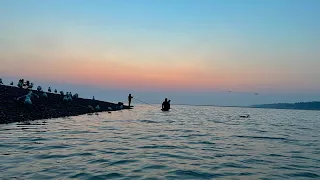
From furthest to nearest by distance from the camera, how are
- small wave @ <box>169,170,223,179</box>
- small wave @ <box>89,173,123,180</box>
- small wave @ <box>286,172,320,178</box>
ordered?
small wave @ <box>286,172,320,178</box>, small wave @ <box>169,170,223,179</box>, small wave @ <box>89,173,123,180</box>

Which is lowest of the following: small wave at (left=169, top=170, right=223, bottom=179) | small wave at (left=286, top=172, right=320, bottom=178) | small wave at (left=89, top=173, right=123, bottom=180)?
small wave at (left=286, top=172, right=320, bottom=178)

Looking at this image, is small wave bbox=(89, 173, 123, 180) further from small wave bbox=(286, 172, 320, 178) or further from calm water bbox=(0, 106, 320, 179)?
small wave bbox=(286, 172, 320, 178)

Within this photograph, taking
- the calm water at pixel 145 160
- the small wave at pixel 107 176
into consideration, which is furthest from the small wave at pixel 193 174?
the small wave at pixel 107 176

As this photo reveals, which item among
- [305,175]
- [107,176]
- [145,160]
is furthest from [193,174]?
[305,175]

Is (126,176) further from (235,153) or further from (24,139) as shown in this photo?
(24,139)

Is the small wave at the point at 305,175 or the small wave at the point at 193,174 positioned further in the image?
the small wave at the point at 305,175

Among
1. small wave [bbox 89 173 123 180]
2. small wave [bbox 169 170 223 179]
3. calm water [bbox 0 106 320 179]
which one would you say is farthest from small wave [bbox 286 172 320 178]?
small wave [bbox 89 173 123 180]

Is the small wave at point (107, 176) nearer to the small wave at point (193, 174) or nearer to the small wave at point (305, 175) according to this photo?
the small wave at point (193, 174)

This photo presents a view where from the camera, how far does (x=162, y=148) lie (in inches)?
728

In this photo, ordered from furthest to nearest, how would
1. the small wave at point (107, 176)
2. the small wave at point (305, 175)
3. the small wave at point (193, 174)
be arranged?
the small wave at point (305, 175) → the small wave at point (193, 174) → the small wave at point (107, 176)

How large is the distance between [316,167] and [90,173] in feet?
36.0

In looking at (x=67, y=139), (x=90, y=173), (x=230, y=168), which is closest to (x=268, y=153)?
(x=230, y=168)

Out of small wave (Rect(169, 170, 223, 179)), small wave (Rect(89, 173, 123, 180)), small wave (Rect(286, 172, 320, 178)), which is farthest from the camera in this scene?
small wave (Rect(286, 172, 320, 178))

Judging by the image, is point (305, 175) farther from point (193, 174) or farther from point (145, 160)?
point (145, 160)
